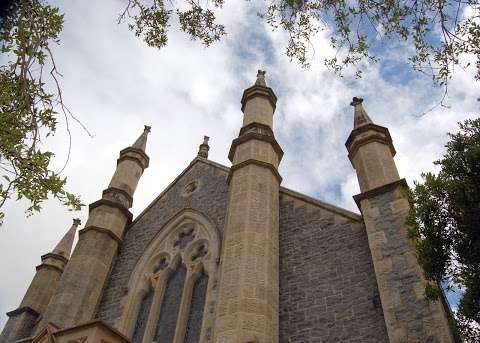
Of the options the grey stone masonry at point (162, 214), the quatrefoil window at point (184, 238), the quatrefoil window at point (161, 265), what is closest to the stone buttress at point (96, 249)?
the grey stone masonry at point (162, 214)

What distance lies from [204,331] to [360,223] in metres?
3.89

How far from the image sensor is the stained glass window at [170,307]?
9844 mm

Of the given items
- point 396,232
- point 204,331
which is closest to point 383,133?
point 396,232

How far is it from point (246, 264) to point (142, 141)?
9735 millimetres

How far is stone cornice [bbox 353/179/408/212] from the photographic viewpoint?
9203 millimetres

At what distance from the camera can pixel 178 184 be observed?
48.2ft

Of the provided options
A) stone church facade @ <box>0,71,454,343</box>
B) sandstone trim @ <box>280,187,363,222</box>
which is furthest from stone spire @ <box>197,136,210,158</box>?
sandstone trim @ <box>280,187,363,222</box>

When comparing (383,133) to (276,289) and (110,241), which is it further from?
(110,241)

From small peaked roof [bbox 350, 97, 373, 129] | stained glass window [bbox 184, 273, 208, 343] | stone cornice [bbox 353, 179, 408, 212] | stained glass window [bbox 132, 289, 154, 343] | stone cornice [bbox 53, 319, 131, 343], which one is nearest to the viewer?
stone cornice [bbox 53, 319, 131, 343]

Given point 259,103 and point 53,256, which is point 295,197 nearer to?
point 259,103

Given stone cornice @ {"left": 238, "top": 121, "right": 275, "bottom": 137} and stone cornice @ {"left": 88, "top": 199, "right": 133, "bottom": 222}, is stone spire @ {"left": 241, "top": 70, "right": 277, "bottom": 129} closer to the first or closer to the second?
stone cornice @ {"left": 238, "top": 121, "right": 275, "bottom": 137}

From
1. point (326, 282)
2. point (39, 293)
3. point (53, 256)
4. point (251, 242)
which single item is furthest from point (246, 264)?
point (53, 256)

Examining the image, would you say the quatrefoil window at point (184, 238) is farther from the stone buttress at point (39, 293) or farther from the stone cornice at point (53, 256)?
the stone cornice at point (53, 256)

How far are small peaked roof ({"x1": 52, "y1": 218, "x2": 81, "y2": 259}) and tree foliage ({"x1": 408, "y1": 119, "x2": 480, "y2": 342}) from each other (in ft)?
40.3
